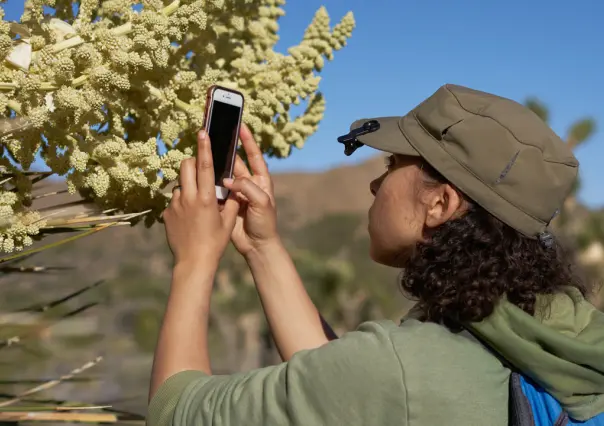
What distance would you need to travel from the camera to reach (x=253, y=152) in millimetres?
1315

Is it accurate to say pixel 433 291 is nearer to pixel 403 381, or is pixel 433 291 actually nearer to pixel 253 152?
pixel 403 381

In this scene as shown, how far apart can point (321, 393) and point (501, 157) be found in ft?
1.45

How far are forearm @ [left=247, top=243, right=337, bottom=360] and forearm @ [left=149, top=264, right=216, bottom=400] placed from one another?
0.85ft

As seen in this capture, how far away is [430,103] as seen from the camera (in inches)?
46.9

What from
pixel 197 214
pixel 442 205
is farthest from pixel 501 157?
pixel 197 214

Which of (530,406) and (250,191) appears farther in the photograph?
(250,191)

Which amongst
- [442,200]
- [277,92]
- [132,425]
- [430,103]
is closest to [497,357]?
[442,200]

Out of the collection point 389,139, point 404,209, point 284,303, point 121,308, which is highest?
point 389,139

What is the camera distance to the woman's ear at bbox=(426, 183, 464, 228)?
1.13 meters

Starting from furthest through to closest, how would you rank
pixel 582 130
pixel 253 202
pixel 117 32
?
pixel 582 130 → pixel 253 202 → pixel 117 32

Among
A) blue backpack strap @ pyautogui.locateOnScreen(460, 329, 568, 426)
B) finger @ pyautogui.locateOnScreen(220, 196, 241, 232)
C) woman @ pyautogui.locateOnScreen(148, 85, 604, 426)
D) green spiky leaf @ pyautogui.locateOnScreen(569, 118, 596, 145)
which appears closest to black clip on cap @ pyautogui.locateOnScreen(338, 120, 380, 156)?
woman @ pyautogui.locateOnScreen(148, 85, 604, 426)

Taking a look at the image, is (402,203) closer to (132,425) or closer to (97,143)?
(97,143)

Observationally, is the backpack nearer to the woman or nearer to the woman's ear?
the woman

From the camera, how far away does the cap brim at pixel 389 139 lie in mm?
1173
